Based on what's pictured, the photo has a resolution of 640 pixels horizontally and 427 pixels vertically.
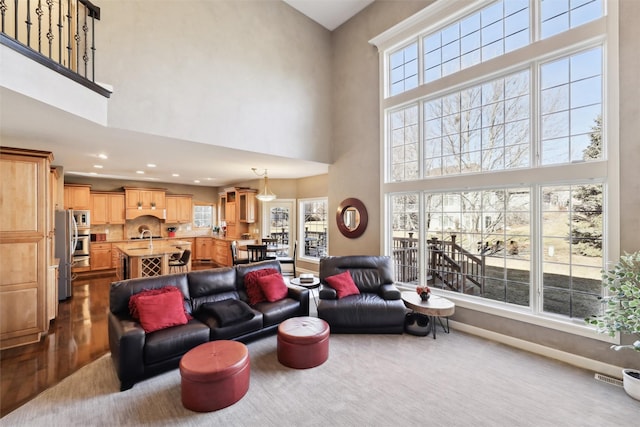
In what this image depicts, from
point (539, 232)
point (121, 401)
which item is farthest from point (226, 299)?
point (539, 232)

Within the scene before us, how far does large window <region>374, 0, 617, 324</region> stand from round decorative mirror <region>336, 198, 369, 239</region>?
0.57 m

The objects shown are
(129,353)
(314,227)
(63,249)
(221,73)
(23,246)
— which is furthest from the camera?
(314,227)

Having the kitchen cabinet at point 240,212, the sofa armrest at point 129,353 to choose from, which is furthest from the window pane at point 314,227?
the sofa armrest at point 129,353

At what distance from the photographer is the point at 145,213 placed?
8.49 m

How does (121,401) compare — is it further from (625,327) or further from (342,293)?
(625,327)

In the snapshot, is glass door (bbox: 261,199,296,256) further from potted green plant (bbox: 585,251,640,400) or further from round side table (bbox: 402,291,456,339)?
potted green plant (bbox: 585,251,640,400)

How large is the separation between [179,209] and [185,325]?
7146mm

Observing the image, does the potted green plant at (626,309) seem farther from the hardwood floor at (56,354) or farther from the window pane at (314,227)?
the hardwood floor at (56,354)

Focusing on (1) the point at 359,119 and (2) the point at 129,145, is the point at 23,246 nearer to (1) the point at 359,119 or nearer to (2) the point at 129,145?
(2) the point at 129,145

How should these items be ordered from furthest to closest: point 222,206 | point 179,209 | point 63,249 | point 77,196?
point 222,206 → point 179,209 → point 77,196 → point 63,249

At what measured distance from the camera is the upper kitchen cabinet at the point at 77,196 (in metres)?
7.16

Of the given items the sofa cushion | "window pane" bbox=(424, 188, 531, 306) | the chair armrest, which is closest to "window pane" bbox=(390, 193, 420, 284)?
"window pane" bbox=(424, 188, 531, 306)

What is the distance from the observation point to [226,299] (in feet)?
12.3

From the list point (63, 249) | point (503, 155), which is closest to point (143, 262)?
point (63, 249)
